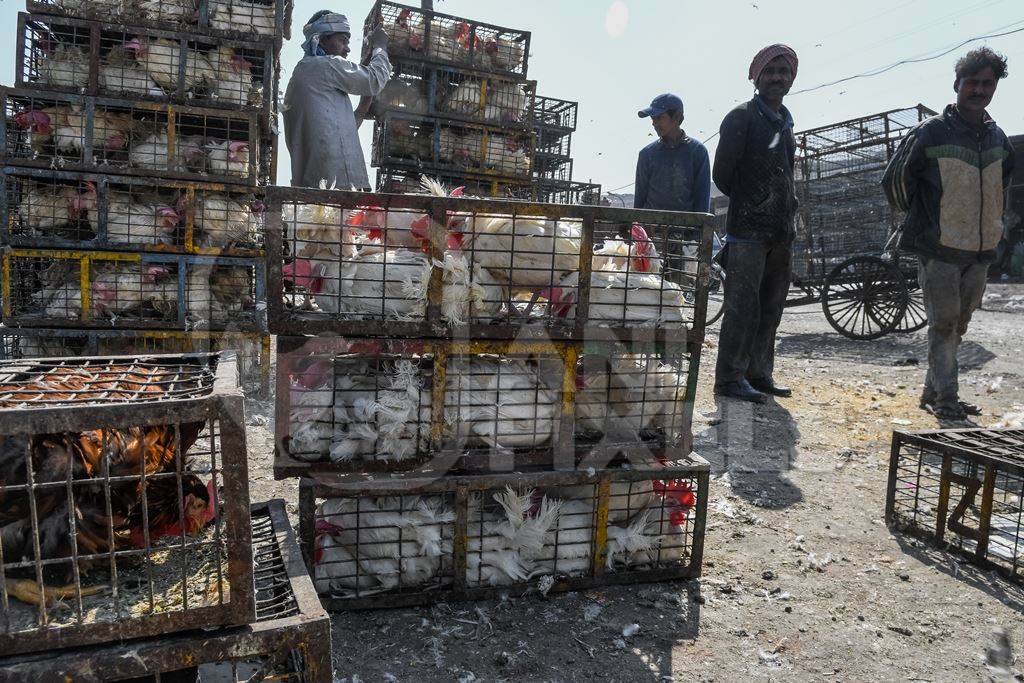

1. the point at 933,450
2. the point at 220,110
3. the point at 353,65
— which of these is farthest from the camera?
the point at 220,110

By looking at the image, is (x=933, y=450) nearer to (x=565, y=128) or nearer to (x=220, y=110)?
(x=220, y=110)

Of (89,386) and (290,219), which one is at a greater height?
(290,219)

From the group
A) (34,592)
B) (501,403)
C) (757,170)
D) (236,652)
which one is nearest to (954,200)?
(757,170)

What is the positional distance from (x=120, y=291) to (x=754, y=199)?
4525 mm

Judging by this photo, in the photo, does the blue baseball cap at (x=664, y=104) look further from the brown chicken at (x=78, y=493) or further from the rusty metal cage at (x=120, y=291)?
the brown chicken at (x=78, y=493)

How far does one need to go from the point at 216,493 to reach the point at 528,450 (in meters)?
1.14

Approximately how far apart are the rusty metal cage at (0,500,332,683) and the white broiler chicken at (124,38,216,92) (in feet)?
14.5

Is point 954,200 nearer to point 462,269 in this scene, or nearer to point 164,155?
point 462,269

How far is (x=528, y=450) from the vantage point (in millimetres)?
2375

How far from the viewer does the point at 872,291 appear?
8.11m

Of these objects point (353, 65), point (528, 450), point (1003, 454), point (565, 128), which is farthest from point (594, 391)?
point (565, 128)

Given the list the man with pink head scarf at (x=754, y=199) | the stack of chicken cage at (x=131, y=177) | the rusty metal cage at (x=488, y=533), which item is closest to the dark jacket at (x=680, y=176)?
the man with pink head scarf at (x=754, y=199)

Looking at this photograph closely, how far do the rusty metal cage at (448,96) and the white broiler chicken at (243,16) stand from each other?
2172mm

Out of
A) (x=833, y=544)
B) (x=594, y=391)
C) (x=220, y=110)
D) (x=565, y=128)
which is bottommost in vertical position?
(x=833, y=544)
